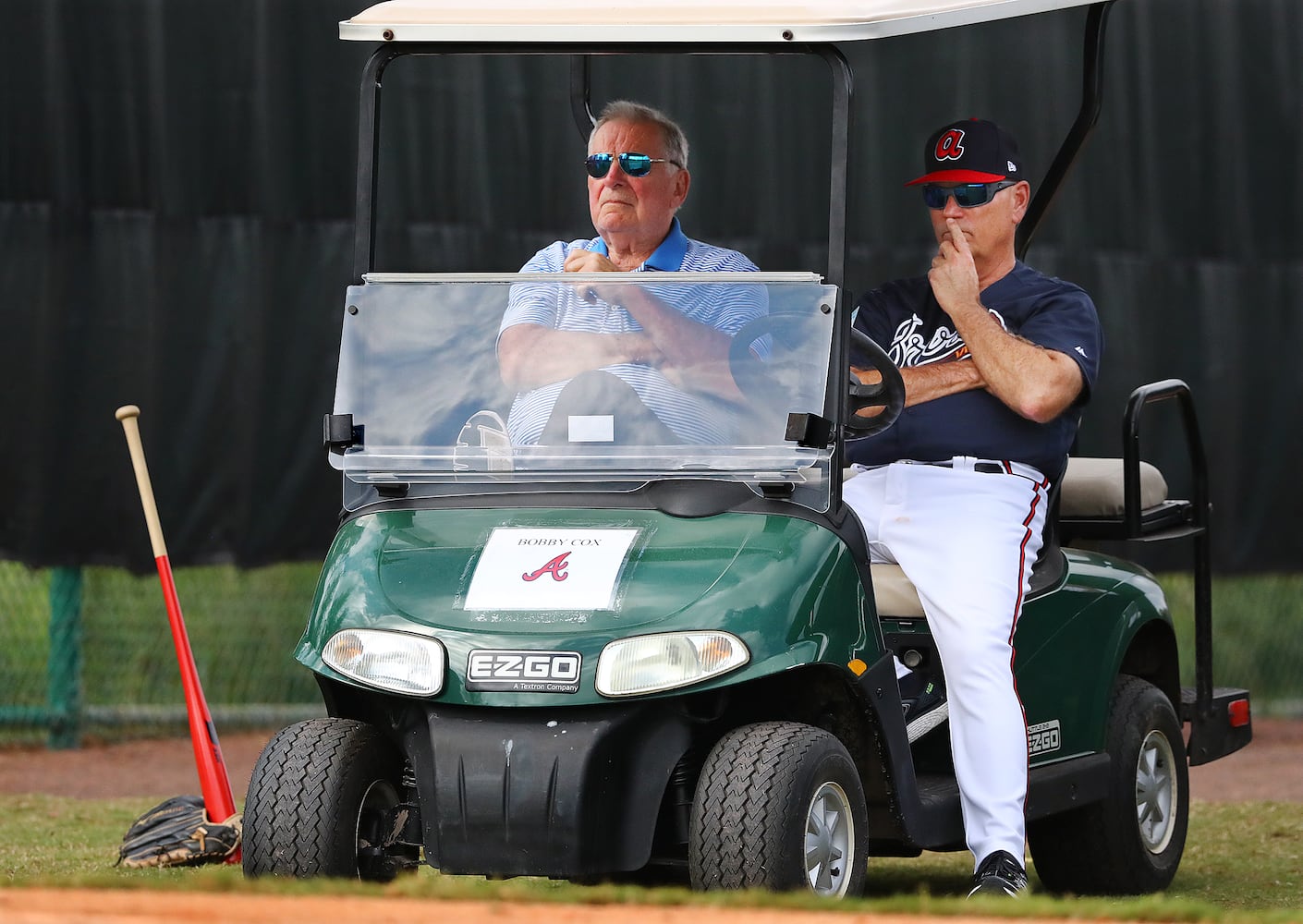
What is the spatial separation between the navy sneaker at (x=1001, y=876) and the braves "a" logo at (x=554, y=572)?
3.52 ft

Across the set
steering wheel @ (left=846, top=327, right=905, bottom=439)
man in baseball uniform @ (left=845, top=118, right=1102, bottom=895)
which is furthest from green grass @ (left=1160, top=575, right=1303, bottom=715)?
steering wheel @ (left=846, top=327, right=905, bottom=439)

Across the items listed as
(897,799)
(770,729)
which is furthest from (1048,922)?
(897,799)

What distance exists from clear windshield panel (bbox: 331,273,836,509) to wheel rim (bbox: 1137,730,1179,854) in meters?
1.64

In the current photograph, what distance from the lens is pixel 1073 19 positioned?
8.55 meters

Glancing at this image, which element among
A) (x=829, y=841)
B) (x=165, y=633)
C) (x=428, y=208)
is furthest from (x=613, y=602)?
(x=165, y=633)

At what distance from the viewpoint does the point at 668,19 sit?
4.24 m

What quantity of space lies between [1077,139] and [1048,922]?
9.27 ft

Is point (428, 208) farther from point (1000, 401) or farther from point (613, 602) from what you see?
point (613, 602)

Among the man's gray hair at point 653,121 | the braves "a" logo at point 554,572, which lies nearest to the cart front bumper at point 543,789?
the braves "a" logo at point 554,572

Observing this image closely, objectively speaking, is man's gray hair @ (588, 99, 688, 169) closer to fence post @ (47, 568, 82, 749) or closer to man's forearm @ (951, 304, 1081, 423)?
man's forearm @ (951, 304, 1081, 423)

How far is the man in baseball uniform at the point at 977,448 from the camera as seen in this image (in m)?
Result: 4.39

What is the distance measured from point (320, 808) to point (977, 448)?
1.74m

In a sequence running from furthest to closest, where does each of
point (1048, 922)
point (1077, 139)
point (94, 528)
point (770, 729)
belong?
1. point (94, 528)
2. point (1077, 139)
3. point (770, 729)
4. point (1048, 922)

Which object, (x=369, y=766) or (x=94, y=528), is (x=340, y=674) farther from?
(x=94, y=528)
